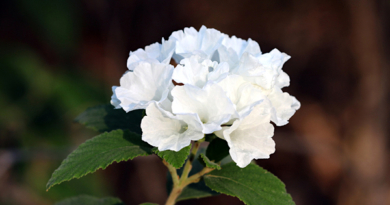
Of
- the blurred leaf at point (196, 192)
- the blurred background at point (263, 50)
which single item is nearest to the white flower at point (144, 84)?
the blurred leaf at point (196, 192)

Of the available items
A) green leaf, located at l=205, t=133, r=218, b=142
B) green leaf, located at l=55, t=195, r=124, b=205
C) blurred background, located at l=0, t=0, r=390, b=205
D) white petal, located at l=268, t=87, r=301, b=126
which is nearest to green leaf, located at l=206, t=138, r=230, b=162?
green leaf, located at l=205, t=133, r=218, b=142

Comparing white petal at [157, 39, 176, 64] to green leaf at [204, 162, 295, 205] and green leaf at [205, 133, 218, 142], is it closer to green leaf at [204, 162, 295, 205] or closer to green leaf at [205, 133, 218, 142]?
green leaf at [205, 133, 218, 142]

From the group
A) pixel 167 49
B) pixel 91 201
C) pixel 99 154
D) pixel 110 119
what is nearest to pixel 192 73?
pixel 167 49

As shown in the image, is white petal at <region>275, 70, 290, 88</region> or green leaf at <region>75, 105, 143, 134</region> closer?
white petal at <region>275, 70, 290, 88</region>

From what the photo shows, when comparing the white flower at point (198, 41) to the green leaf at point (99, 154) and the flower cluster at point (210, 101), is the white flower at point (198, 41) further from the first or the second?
the green leaf at point (99, 154)

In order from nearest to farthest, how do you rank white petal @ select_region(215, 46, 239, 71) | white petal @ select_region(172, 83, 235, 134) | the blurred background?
white petal @ select_region(172, 83, 235, 134), white petal @ select_region(215, 46, 239, 71), the blurred background

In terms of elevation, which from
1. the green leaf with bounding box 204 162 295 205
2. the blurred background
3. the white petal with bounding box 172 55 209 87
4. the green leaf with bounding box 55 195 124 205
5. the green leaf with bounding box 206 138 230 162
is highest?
the blurred background

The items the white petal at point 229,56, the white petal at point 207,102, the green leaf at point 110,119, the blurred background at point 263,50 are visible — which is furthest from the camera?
the blurred background at point 263,50

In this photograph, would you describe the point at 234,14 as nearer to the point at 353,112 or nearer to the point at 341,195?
the point at 353,112
